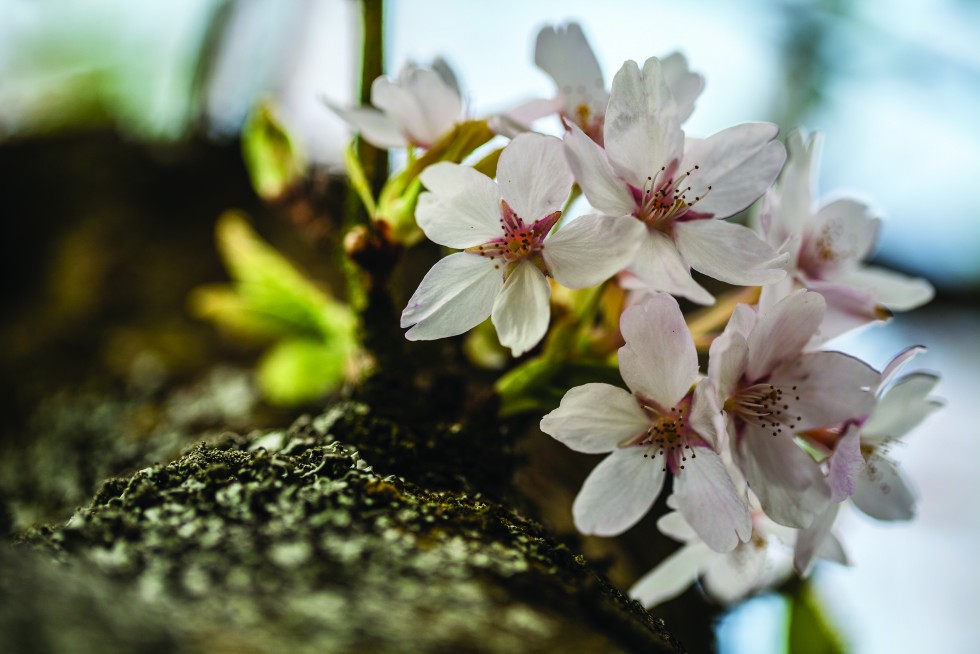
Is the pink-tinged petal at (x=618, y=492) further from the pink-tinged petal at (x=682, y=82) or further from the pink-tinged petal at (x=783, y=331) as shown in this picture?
the pink-tinged petal at (x=682, y=82)

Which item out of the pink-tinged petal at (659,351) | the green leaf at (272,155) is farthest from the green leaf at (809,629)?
the green leaf at (272,155)

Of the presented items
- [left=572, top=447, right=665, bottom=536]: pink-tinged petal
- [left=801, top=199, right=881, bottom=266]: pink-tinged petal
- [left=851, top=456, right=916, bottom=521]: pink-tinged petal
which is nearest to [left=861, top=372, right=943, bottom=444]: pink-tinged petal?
[left=851, top=456, right=916, bottom=521]: pink-tinged petal

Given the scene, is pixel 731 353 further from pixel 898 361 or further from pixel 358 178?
pixel 358 178

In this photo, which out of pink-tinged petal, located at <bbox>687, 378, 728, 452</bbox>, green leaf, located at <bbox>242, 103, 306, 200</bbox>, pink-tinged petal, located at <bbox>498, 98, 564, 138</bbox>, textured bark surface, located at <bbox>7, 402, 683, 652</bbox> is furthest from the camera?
green leaf, located at <bbox>242, 103, 306, 200</bbox>

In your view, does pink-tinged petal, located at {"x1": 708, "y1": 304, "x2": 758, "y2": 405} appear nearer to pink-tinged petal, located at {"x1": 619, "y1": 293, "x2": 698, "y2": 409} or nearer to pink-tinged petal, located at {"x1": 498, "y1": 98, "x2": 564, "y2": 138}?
pink-tinged petal, located at {"x1": 619, "y1": 293, "x2": 698, "y2": 409}

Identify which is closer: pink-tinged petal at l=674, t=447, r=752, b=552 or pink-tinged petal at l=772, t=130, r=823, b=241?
pink-tinged petal at l=674, t=447, r=752, b=552

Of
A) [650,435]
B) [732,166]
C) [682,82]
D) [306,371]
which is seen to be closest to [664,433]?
[650,435]

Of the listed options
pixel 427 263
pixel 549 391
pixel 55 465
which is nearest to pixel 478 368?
pixel 549 391

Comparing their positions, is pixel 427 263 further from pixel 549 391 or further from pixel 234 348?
pixel 549 391
